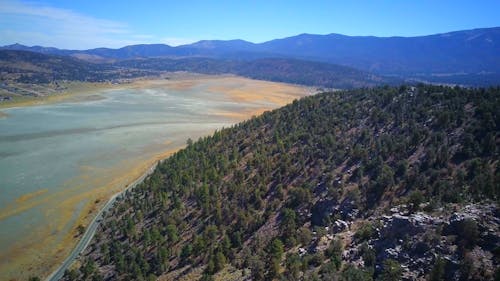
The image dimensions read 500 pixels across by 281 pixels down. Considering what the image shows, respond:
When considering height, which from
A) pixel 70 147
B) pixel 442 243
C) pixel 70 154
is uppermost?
pixel 442 243

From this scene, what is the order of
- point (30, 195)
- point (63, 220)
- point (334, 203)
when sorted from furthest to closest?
point (30, 195), point (63, 220), point (334, 203)

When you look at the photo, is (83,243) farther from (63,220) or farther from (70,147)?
(70,147)

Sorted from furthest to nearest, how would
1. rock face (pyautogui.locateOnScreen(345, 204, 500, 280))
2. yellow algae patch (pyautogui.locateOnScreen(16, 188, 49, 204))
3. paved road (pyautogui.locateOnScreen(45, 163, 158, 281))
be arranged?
yellow algae patch (pyautogui.locateOnScreen(16, 188, 49, 204)), paved road (pyautogui.locateOnScreen(45, 163, 158, 281)), rock face (pyautogui.locateOnScreen(345, 204, 500, 280))

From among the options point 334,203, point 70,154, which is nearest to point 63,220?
point 70,154

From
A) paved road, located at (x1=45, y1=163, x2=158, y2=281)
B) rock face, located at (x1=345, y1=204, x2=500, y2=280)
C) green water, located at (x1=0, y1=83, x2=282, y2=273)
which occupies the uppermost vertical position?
rock face, located at (x1=345, y1=204, x2=500, y2=280)

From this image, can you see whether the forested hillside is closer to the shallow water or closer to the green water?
the shallow water

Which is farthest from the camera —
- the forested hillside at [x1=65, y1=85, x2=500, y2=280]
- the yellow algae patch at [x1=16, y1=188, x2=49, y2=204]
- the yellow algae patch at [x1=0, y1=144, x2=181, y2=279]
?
the yellow algae patch at [x1=16, y1=188, x2=49, y2=204]

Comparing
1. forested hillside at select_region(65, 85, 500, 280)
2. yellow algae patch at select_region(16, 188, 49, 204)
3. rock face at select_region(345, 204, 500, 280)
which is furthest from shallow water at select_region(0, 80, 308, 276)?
rock face at select_region(345, 204, 500, 280)
